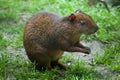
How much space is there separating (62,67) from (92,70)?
544mm

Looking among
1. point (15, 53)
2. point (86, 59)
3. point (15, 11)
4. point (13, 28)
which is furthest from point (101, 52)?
point (15, 11)

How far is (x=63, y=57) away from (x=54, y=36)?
106 cm

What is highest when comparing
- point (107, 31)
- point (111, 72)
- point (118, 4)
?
point (118, 4)

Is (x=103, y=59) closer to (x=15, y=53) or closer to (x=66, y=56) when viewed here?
(x=66, y=56)

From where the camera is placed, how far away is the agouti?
250 inches

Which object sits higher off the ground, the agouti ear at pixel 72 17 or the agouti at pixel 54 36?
the agouti ear at pixel 72 17

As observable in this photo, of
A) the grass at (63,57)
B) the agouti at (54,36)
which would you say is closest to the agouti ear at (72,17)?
the agouti at (54,36)

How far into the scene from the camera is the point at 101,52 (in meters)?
7.66

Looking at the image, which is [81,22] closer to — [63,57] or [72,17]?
[72,17]

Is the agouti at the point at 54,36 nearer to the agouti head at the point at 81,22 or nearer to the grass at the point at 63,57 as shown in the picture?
the agouti head at the point at 81,22

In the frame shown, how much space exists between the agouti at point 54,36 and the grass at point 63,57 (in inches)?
10.4

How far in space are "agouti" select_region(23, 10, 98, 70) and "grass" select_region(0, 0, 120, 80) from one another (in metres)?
0.26

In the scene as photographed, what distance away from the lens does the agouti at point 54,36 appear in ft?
20.8

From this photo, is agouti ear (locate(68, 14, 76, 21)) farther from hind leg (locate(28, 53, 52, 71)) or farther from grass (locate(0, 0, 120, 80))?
grass (locate(0, 0, 120, 80))
